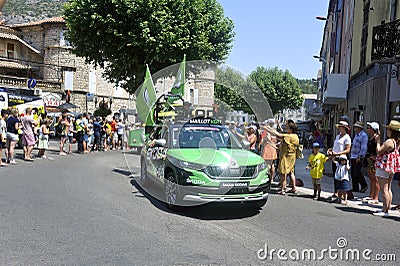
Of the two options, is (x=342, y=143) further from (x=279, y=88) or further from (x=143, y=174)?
(x=279, y=88)

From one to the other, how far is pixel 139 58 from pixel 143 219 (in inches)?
676

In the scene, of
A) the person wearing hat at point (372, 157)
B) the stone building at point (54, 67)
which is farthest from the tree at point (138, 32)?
the stone building at point (54, 67)

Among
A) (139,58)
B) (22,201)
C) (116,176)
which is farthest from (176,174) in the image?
(139,58)

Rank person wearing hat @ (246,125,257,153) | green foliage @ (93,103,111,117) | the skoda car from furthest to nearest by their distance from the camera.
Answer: green foliage @ (93,103,111,117) → person wearing hat @ (246,125,257,153) → the skoda car

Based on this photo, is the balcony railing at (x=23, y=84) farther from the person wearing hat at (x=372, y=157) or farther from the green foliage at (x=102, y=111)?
the person wearing hat at (x=372, y=157)

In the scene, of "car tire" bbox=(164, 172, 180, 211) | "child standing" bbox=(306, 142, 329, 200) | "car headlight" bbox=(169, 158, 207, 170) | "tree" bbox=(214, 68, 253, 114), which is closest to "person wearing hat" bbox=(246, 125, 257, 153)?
"tree" bbox=(214, 68, 253, 114)

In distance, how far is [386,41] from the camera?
12.8m

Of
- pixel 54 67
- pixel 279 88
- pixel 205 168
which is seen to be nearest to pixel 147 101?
pixel 205 168

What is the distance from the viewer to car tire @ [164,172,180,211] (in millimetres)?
6906

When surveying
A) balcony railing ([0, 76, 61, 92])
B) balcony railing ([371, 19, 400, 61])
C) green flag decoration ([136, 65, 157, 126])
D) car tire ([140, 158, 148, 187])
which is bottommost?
car tire ([140, 158, 148, 187])

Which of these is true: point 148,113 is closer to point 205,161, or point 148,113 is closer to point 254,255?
point 205,161

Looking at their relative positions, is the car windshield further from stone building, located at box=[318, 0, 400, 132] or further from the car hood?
stone building, located at box=[318, 0, 400, 132]

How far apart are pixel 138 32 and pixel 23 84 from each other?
2026 centimetres

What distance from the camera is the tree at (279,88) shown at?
189ft
